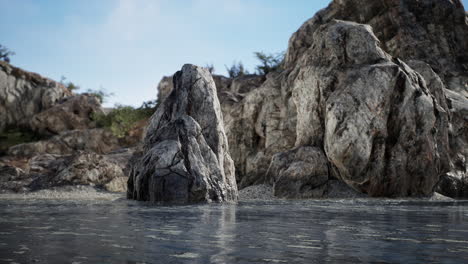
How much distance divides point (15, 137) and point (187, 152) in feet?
133

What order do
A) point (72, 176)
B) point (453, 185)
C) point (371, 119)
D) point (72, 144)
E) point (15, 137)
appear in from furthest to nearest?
point (15, 137) < point (72, 144) < point (453, 185) < point (72, 176) < point (371, 119)

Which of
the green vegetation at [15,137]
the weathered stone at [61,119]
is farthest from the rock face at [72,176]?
the weathered stone at [61,119]

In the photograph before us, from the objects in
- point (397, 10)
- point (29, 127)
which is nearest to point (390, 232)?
point (397, 10)

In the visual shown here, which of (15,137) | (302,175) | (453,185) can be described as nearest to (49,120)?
(15,137)

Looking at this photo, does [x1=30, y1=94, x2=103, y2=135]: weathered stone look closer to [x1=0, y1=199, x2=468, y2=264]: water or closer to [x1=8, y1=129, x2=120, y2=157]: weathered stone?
[x1=8, y1=129, x2=120, y2=157]: weathered stone

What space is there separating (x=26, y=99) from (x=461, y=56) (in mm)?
49399

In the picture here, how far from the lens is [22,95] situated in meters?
56.6

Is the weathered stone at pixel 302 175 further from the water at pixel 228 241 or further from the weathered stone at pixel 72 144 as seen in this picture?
the weathered stone at pixel 72 144

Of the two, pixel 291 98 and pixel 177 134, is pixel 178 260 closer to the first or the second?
pixel 177 134

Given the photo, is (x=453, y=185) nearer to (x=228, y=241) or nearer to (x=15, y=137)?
(x=228, y=241)

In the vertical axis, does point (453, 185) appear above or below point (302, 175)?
below

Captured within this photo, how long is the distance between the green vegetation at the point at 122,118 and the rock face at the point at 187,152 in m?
30.4

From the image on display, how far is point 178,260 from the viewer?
5.31 metres

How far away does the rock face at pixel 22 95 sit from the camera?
55.5m
